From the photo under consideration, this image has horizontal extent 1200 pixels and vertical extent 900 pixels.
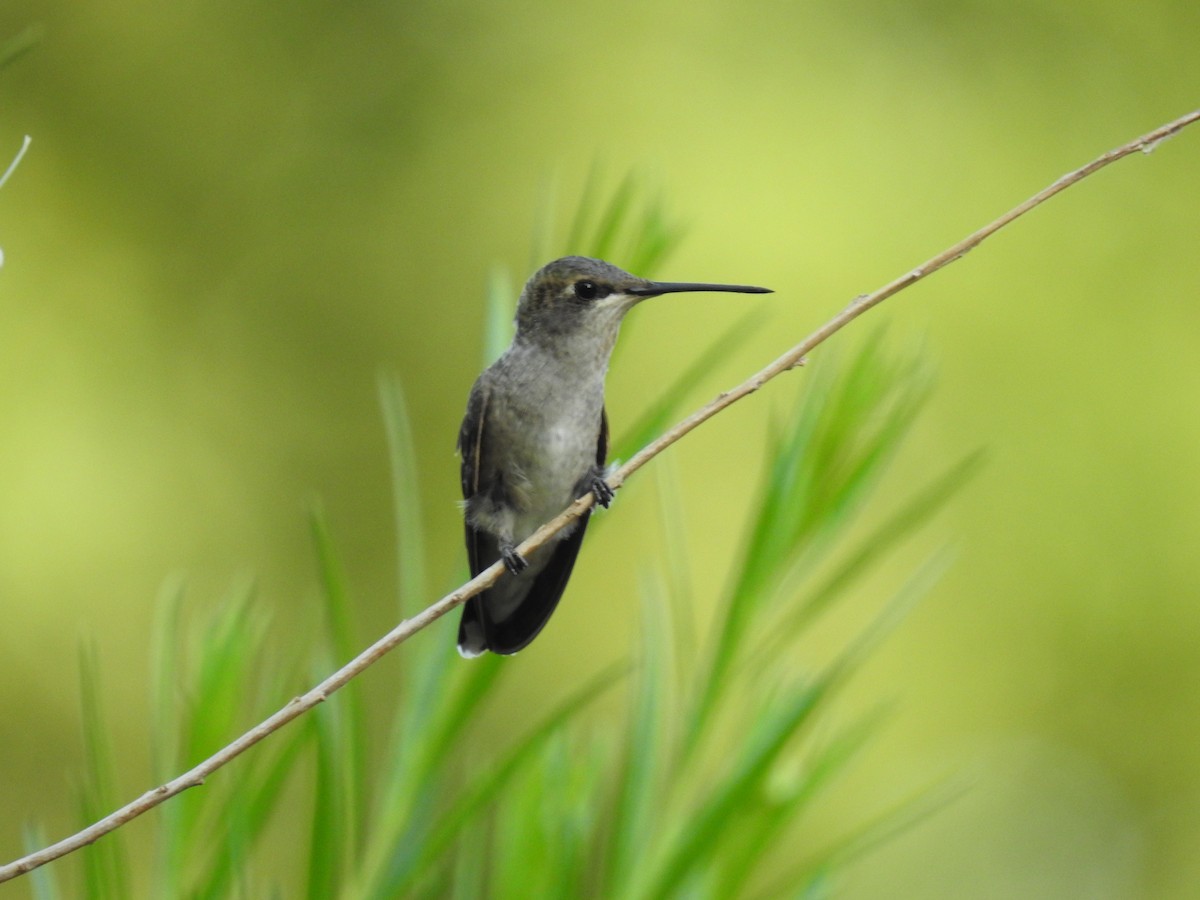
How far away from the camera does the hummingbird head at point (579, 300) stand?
1990 millimetres

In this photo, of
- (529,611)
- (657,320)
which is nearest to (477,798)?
(529,611)

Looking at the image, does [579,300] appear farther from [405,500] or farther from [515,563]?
[405,500]

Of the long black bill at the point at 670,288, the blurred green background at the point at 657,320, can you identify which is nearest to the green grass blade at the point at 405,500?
the long black bill at the point at 670,288

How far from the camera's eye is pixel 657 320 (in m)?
6.23

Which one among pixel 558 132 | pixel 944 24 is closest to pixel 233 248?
pixel 558 132

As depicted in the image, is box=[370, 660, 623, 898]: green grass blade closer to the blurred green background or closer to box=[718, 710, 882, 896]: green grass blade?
box=[718, 710, 882, 896]: green grass blade

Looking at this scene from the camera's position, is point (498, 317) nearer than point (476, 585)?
No

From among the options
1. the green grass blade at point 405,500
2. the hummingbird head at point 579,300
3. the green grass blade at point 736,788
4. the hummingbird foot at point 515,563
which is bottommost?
the green grass blade at point 736,788

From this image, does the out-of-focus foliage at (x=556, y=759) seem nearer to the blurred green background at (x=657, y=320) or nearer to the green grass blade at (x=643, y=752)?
the green grass blade at (x=643, y=752)

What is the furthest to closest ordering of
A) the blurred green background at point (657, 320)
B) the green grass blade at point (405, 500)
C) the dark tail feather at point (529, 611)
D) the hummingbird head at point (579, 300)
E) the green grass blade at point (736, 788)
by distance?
the blurred green background at point (657, 320), the hummingbird head at point (579, 300), the dark tail feather at point (529, 611), the green grass blade at point (405, 500), the green grass blade at point (736, 788)

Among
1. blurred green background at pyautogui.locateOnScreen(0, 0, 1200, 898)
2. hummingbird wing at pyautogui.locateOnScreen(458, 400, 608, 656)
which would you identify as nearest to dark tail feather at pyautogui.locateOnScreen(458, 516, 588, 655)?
hummingbird wing at pyautogui.locateOnScreen(458, 400, 608, 656)

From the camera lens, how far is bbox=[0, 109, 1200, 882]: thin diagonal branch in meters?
0.91

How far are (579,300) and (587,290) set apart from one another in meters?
0.03

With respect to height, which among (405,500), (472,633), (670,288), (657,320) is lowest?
(472,633)
